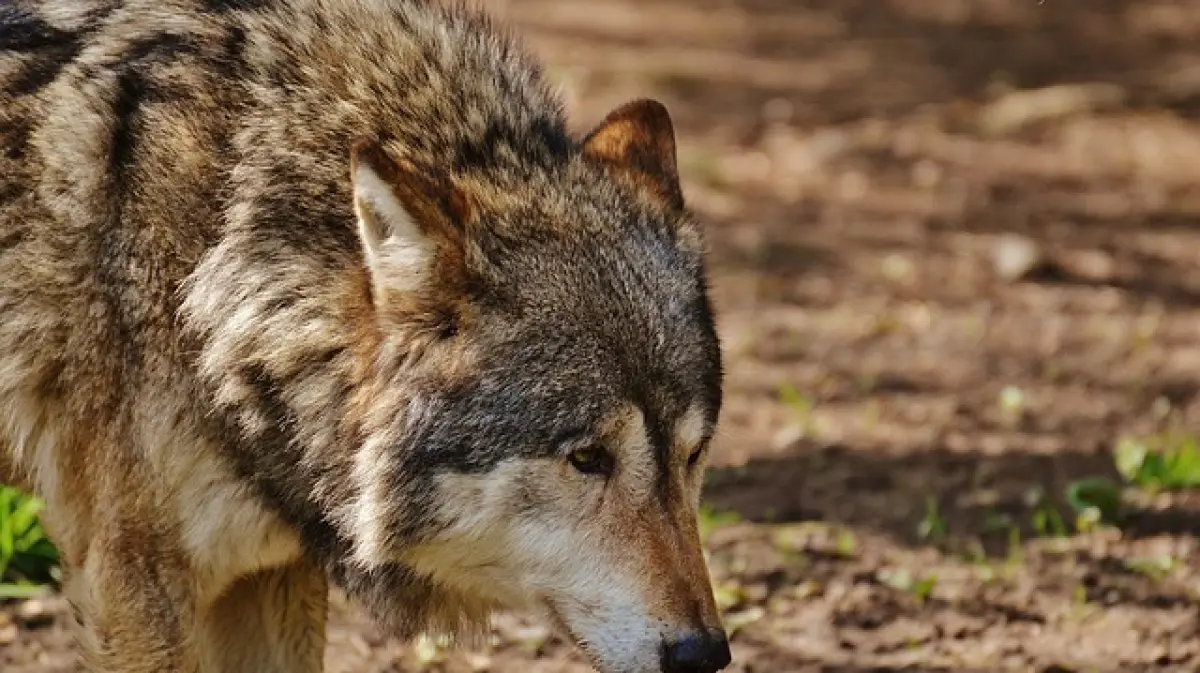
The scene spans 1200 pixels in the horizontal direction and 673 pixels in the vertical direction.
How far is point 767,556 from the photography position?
618 centimetres

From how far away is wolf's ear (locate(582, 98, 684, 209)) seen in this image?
4.70m

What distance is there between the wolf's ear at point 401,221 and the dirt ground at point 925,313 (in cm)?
177

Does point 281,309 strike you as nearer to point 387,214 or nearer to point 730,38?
point 387,214

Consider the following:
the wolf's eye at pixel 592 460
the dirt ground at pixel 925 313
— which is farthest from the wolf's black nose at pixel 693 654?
the dirt ground at pixel 925 313

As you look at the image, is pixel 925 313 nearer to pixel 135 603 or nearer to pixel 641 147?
pixel 641 147

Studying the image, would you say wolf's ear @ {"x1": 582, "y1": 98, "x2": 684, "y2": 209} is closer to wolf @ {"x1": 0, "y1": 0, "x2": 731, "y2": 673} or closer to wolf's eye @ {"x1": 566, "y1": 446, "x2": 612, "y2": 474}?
wolf @ {"x1": 0, "y1": 0, "x2": 731, "y2": 673}

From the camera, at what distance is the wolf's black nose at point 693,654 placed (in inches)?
162

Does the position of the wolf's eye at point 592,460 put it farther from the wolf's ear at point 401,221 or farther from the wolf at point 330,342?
the wolf's ear at point 401,221

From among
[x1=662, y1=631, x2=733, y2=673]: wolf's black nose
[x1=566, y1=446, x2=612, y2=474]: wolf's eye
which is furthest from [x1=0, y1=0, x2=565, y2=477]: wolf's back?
[x1=662, y1=631, x2=733, y2=673]: wolf's black nose

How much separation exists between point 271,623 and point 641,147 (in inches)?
65.0

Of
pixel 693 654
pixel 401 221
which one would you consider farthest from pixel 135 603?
pixel 693 654

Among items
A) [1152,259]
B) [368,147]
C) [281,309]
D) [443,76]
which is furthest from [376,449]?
[1152,259]

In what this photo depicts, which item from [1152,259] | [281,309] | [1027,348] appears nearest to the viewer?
[281,309]

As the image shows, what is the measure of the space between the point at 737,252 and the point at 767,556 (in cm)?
313
